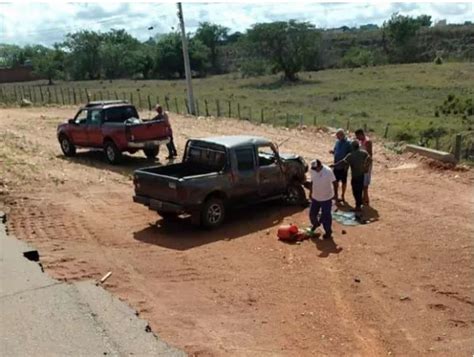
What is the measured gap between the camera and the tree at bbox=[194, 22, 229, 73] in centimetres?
9488

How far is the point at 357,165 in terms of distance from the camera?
11.4m

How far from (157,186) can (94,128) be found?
7.33 m

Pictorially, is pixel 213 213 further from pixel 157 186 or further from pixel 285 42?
pixel 285 42

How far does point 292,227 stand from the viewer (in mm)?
10359

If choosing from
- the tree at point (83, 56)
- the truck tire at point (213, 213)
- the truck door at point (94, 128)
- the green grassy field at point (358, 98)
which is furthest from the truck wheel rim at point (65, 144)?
the tree at point (83, 56)

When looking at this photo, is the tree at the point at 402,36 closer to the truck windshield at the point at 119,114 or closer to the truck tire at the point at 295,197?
the truck windshield at the point at 119,114

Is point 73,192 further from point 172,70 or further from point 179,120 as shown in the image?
point 172,70

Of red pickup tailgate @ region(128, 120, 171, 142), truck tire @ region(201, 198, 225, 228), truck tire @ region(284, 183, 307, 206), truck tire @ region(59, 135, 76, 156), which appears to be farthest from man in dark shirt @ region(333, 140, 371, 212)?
truck tire @ region(59, 135, 76, 156)

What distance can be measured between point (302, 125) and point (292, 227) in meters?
13.8

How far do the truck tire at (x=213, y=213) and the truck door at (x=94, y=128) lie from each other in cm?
734

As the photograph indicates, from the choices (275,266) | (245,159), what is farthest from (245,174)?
(275,266)

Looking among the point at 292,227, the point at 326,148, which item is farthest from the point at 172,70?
the point at 292,227

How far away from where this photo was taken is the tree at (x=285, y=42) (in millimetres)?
62438

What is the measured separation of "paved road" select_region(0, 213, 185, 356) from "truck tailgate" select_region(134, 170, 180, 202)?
9.64ft
